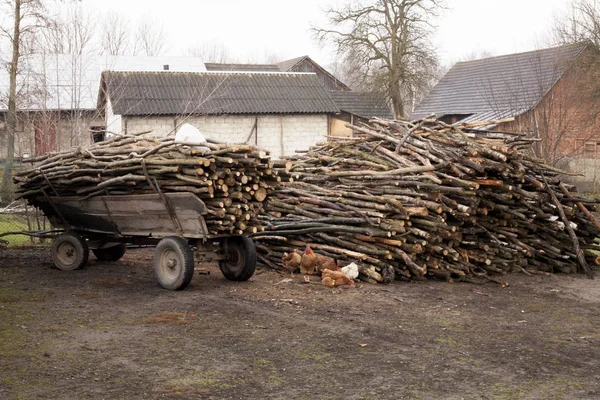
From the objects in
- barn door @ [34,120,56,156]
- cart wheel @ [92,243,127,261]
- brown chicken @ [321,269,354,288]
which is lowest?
brown chicken @ [321,269,354,288]

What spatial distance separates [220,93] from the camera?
27.5m

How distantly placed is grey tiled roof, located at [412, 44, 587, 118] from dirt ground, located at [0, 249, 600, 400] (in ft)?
67.0

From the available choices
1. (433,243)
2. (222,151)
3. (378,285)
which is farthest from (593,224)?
(222,151)

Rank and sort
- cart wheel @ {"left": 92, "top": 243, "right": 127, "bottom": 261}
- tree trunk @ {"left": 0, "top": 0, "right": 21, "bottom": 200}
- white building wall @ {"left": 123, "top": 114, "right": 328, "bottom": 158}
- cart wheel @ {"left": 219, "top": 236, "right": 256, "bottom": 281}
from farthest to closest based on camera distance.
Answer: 1. white building wall @ {"left": 123, "top": 114, "right": 328, "bottom": 158}
2. tree trunk @ {"left": 0, "top": 0, "right": 21, "bottom": 200}
3. cart wheel @ {"left": 92, "top": 243, "right": 127, "bottom": 261}
4. cart wheel @ {"left": 219, "top": 236, "right": 256, "bottom": 281}

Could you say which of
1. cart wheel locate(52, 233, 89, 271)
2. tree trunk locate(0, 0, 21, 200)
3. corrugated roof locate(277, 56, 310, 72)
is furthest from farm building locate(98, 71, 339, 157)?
corrugated roof locate(277, 56, 310, 72)

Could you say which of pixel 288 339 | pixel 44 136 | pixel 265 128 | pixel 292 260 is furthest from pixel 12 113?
pixel 265 128

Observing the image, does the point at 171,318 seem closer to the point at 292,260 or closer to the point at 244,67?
the point at 292,260

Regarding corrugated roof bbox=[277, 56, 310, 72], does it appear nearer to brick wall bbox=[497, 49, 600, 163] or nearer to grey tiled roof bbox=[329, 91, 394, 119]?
grey tiled roof bbox=[329, 91, 394, 119]

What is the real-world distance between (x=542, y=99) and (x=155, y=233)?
16.5m

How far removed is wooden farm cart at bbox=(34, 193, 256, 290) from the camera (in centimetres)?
938

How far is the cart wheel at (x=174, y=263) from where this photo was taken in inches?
369

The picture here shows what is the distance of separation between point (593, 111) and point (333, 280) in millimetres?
21331

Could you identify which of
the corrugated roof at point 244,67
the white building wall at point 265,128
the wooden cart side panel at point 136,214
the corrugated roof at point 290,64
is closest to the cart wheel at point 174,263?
the wooden cart side panel at point 136,214

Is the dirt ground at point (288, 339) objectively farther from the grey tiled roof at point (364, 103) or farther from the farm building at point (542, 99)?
the grey tiled roof at point (364, 103)
